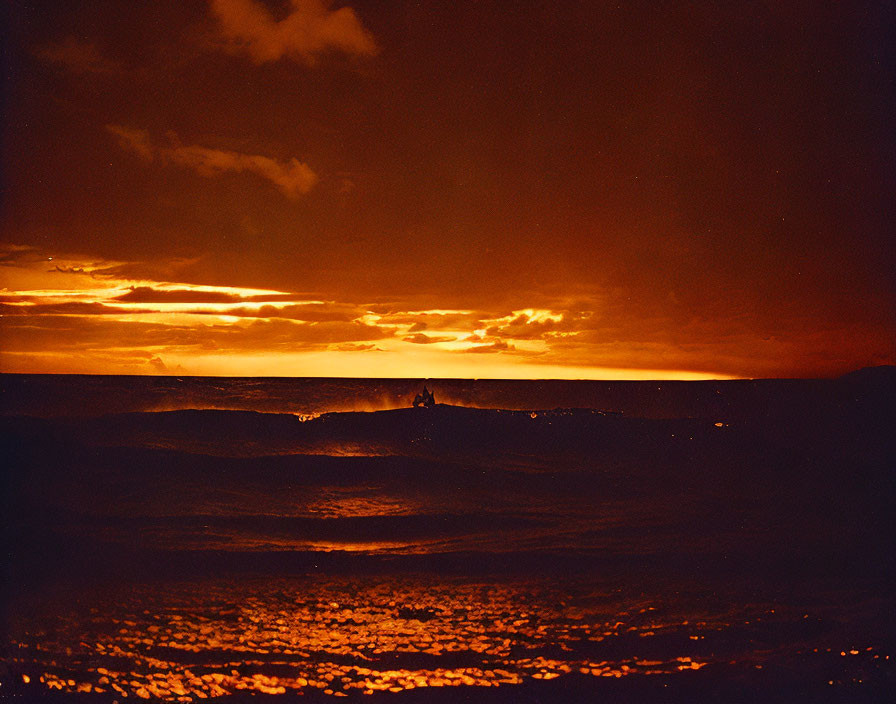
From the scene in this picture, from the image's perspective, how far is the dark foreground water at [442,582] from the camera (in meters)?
5.34

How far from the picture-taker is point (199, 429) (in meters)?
28.4

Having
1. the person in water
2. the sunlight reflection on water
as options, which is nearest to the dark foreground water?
the sunlight reflection on water

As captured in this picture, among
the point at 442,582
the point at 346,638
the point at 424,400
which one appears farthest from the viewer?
the point at 424,400

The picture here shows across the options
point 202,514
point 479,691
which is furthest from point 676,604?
point 202,514

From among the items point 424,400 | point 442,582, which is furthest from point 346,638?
point 424,400

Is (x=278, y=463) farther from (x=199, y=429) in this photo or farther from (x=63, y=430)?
(x=63, y=430)

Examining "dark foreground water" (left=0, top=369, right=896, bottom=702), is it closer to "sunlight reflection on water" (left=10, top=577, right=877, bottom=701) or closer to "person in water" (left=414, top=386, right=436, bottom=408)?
"sunlight reflection on water" (left=10, top=577, right=877, bottom=701)

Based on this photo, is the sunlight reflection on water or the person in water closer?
the sunlight reflection on water

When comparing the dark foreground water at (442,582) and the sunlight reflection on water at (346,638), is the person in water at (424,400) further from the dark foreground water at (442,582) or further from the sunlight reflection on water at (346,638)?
the sunlight reflection on water at (346,638)

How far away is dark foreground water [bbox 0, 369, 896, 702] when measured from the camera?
534 cm

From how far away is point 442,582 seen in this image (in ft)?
26.1

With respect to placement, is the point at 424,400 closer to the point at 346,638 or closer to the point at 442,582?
the point at 442,582

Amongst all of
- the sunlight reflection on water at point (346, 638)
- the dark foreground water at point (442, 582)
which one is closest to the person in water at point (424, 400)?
the dark foreground water at point (442, 582)

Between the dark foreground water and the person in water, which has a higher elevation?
the person in water
